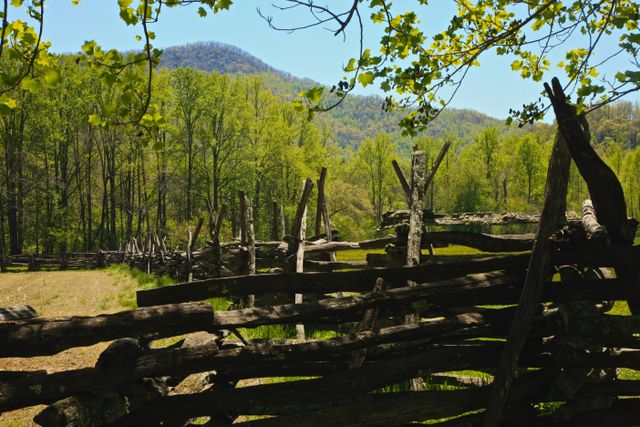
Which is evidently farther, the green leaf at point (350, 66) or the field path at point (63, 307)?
the field path at point (63, 307)

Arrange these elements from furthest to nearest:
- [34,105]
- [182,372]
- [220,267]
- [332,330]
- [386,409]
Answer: [34,105], [220,267], [332,330], [386,409], [182,372]

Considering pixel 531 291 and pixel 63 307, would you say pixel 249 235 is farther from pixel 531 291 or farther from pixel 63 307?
pixel 531 291

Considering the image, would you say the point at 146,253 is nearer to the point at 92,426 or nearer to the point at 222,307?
the point at 222,307

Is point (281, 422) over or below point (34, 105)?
below

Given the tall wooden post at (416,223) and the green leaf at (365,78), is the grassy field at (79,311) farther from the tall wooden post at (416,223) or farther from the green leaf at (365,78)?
the green leaf at (365,78)

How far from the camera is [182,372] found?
306 cm

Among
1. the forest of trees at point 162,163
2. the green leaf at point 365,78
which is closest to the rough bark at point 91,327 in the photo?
the green leaf at point 365,78

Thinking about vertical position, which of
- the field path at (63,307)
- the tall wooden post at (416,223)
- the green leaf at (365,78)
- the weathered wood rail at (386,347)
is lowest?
the field path at (63,307)

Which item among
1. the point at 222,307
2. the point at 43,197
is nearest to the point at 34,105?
the point at 43,197

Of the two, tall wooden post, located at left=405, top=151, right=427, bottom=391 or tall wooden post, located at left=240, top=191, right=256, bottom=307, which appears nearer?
tall wooden post, located at left=405, top=151, right=427, bottom=391

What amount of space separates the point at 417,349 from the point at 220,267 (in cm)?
906

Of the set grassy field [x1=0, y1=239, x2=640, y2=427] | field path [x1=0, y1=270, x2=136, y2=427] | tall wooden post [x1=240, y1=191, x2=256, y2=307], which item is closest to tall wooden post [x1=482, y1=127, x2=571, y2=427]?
grassy field [x1=0, y1=239, x2=640, y2=427]

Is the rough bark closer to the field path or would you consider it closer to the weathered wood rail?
the weathered wood rail

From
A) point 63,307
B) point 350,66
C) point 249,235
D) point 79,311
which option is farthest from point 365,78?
point 63,307
